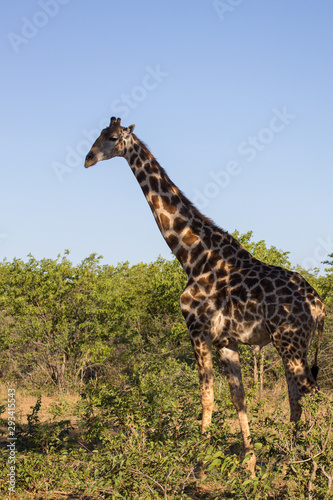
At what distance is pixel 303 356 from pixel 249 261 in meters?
1.47

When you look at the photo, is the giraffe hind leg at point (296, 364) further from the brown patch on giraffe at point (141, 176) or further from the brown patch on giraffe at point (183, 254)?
the brown patch on giraffe at point (141, 176)

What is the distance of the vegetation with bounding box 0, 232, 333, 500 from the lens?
4.50 metres

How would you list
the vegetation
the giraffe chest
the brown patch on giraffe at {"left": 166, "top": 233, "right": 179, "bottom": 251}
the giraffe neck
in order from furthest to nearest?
the brown patch on giraffe at {"left": 166, "top": 233, "right": 179, "bottom": 251} → the giraffe neck → the giraffe chest → the vegetation

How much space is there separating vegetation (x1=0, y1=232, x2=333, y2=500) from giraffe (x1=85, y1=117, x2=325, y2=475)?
45 cm

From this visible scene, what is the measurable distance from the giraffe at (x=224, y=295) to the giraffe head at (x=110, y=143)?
0.05ft

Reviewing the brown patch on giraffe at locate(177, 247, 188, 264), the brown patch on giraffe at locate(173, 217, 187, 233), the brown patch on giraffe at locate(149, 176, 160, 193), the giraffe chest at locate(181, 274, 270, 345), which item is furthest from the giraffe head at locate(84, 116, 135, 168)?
the giraffe chest at locate(181, 274, 270, 345)

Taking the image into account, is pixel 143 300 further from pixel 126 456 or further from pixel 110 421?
pixel 126 456

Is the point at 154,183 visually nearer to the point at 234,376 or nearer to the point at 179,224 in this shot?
the point at 179,224

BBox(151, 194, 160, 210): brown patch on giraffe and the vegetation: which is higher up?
BBox(151, 194, 160, 210): brown patch on giraffe

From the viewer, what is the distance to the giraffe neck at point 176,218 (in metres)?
6.75

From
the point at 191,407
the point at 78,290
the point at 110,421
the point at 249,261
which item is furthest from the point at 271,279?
the point at 78,290

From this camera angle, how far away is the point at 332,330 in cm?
1512

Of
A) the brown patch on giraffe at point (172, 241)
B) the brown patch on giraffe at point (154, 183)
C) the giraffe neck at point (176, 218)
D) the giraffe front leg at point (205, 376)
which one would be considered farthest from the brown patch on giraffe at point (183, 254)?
the giraffe front leg at point (205, 376)

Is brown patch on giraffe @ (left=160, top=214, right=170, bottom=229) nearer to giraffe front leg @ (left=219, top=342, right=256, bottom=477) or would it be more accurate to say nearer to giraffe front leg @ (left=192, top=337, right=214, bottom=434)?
giraffe front leg @ (left=192, top=337, right=214, bottom=434)
